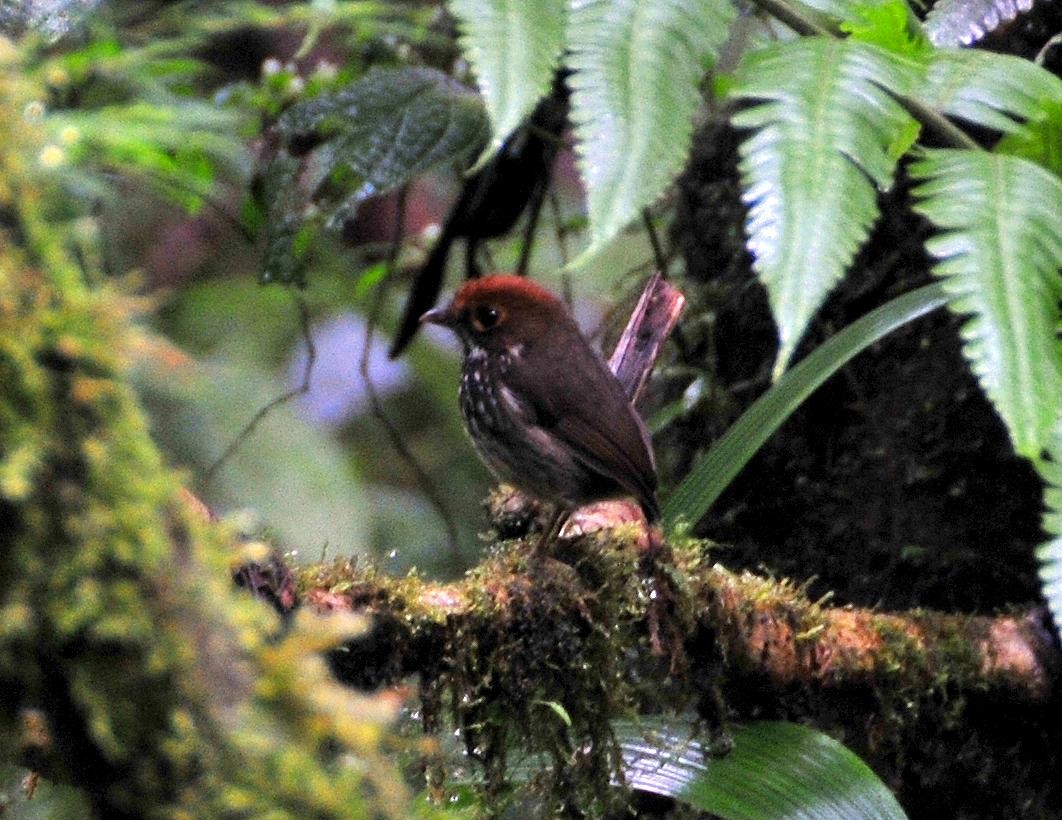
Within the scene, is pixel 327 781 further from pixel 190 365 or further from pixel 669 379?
pixel 669 379

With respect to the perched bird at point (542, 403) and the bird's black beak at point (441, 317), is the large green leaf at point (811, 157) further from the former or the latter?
the bird's black beak at point (441, 317)

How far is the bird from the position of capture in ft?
10.3

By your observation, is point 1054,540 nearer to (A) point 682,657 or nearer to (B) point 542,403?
(A) point 682,657

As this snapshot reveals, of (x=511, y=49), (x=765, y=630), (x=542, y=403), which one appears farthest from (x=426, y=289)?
(x=511, y=49)

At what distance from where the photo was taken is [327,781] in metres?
0.82

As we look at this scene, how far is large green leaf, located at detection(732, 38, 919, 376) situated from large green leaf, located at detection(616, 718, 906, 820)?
0.74 meters

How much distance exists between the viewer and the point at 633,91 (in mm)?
1451

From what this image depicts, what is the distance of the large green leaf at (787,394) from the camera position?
207cm

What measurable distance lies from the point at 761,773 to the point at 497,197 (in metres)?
1.75

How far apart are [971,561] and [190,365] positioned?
202 centimetres

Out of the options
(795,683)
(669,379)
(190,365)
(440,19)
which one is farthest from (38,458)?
(440,19)

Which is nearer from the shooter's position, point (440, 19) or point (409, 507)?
point (440, 19)

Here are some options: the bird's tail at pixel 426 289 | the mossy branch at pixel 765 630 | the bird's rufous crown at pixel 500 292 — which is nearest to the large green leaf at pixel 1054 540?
the mossy branch at pixel 765 630

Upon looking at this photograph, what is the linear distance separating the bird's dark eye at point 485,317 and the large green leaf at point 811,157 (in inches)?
46.0
